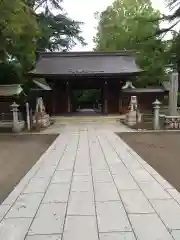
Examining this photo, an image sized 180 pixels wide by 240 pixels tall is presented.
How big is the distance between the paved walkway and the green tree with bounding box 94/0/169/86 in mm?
18871

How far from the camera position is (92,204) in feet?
13.6

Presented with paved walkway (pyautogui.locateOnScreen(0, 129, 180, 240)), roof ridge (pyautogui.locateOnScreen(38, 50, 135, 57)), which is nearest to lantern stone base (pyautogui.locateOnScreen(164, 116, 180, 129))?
paved walkway (pyautogui.locateOnScreen(0, 129, 180, 240))

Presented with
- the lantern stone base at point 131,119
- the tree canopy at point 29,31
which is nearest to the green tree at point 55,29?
the tree canopy at point 29,31

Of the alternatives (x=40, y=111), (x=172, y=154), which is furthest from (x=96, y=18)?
(x=172, y=154)

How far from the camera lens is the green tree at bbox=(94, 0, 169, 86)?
26.4 m

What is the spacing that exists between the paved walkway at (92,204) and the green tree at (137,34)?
18871 mm

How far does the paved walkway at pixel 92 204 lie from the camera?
3.26 meters

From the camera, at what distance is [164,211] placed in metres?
3.85

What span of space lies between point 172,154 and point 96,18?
111 ft

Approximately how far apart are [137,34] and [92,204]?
2747 cm

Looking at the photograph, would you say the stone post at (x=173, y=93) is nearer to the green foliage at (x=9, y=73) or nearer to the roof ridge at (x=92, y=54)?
the roof ridge at (x=92, y=54)

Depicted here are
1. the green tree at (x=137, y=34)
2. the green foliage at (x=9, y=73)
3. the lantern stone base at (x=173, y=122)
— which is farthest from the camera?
the green tree at (x=137, y=34)

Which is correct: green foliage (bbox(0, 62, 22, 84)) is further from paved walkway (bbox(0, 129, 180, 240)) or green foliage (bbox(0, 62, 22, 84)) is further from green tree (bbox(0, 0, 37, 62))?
paved walkway (bbox(0, 129, 180, 240))

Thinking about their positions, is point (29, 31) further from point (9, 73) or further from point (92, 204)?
point (92, 204)
